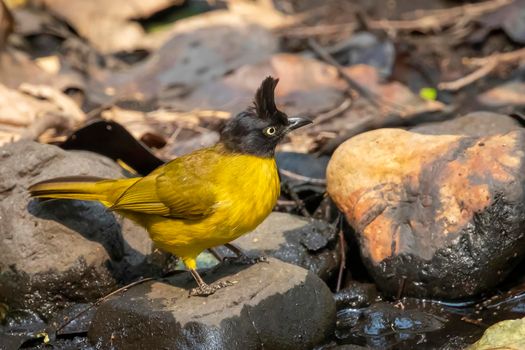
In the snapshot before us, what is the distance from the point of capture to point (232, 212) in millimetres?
4867

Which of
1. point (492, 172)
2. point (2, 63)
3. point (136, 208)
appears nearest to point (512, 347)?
point (492, 172)

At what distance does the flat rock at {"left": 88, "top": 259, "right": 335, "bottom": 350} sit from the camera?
4555 millimetres

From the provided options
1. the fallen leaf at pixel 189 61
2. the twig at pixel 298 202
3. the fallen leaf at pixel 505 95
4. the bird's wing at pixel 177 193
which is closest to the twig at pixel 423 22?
the fallen leaf at pixel 189 61

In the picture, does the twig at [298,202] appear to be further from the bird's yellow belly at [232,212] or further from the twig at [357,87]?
the twig at [357,87]

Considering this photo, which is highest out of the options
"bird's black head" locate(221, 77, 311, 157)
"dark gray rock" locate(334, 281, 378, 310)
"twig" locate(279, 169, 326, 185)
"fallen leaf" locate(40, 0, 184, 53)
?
"bird's black head" locate(221, 77, 311, 157)

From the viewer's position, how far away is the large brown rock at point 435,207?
5207 mm

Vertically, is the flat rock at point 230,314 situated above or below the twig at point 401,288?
above

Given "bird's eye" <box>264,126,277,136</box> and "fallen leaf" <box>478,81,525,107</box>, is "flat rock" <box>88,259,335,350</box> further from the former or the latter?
"fallen leaf" <box>478,81,525,107</box>

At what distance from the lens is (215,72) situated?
359 inches

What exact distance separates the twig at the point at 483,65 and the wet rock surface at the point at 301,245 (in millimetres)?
3369

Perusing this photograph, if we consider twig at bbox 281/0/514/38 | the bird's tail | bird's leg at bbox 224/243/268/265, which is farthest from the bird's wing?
twig at bbox 281/0/514/38

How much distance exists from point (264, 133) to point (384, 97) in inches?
144

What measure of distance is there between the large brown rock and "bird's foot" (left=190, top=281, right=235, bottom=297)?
1039mm

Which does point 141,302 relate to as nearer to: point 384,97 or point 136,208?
point 136,208
